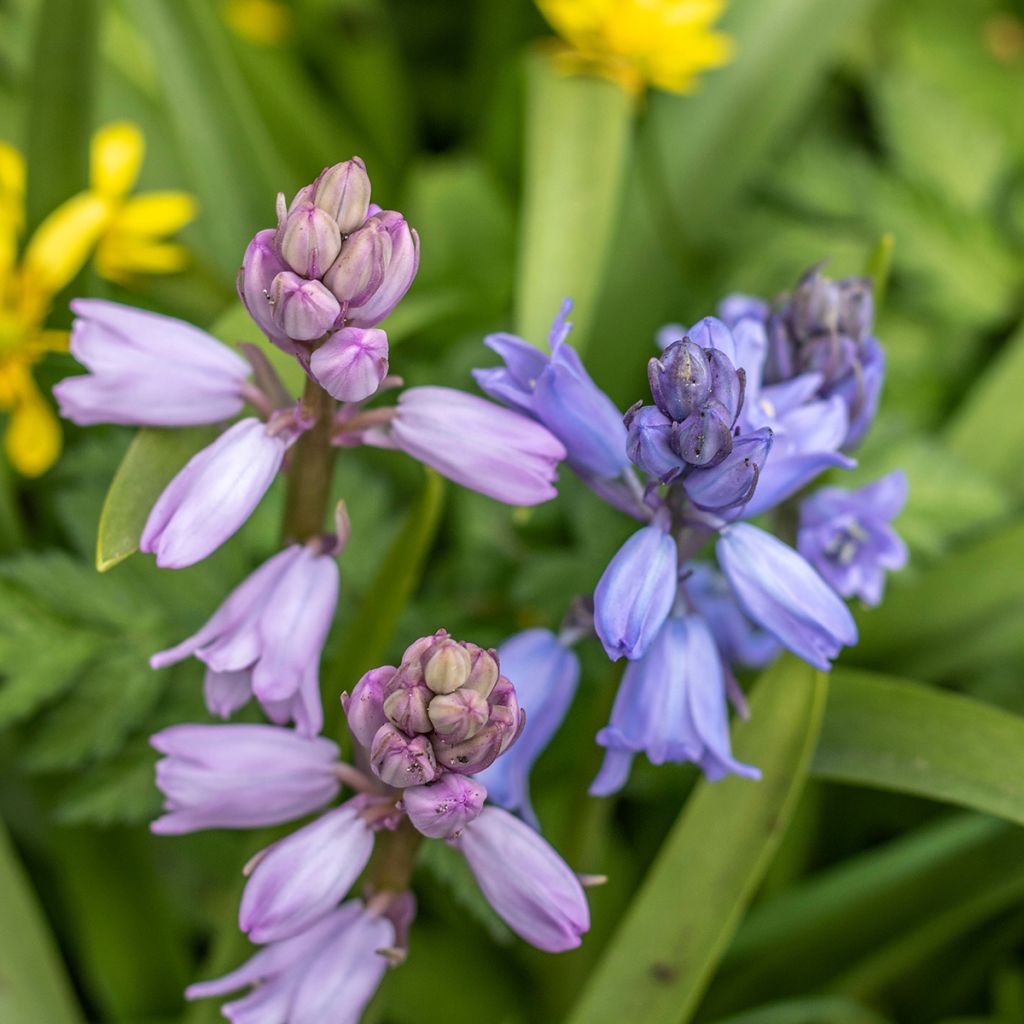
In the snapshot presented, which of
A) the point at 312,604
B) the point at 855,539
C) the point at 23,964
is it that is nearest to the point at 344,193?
the point at 312,604

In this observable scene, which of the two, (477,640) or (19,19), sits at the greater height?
(19,19)

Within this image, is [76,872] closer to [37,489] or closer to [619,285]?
[37,489]

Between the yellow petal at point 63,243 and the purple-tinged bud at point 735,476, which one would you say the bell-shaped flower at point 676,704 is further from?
the yellow petal at point 63,243

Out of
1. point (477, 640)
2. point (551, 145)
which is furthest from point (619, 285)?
point (477, 640)

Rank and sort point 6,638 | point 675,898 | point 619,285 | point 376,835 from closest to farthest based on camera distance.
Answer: point 376,835 < point 675,898 < point 6,638 < point 619,285

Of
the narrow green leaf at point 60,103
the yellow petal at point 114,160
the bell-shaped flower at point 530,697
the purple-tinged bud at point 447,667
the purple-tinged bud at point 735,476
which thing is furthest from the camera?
the yellow petal at point 114,160

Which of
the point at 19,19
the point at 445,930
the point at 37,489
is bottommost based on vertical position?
the point at 445,930

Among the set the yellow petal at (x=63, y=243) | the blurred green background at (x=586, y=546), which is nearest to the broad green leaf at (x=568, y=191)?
the blurred green background at (x=586, y=546)
